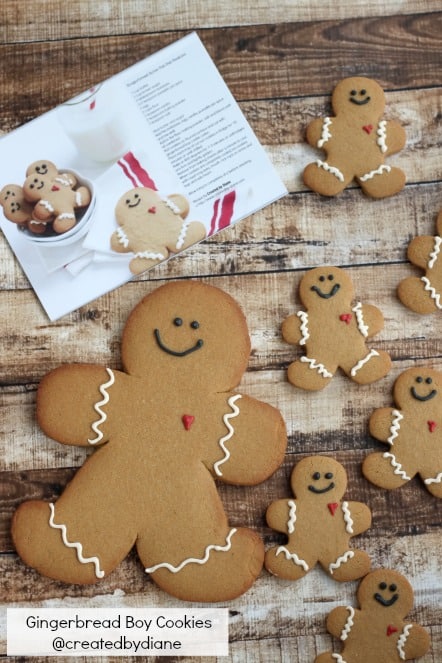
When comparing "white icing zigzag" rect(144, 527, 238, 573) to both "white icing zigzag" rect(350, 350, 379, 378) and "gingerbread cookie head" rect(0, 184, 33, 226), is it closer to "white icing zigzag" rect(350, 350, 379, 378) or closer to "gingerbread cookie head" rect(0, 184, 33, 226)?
"white icing zigzag" rect(350, 350, 379, 378)

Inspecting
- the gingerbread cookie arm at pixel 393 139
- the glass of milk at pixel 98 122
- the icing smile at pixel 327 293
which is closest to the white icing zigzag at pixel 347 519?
the icing smile at pixel 327 293

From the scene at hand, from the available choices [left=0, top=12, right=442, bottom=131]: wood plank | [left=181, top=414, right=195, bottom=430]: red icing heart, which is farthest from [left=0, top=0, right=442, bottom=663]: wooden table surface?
[left=181, top=414, right=195, bottom=430]: red icing heart

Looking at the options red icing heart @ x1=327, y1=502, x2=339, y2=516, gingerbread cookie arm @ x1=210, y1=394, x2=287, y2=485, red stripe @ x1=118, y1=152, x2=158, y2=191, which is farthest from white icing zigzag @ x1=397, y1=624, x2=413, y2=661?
red stripe @ x1=118, y1=152, x2=158, y2=191

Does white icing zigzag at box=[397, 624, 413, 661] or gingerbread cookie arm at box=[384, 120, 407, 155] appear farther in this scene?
gingerbread cookie arm at box=[384, 120, 407, 155]

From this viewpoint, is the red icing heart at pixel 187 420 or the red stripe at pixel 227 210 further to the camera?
the red stripe at pixel 227 210

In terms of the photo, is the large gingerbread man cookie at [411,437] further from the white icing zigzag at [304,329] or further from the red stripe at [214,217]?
the red stripe at [214,217]

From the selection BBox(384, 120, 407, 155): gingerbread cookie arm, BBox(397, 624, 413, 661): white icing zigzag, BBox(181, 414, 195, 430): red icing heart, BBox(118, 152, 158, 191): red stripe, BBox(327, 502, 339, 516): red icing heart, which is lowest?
BBox(397, 624, 413, 661): white icing zigzag

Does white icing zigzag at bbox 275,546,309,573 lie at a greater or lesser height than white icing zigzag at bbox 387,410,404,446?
lesser

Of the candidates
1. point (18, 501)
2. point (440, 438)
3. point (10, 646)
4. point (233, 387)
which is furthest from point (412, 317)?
point (10, 646)

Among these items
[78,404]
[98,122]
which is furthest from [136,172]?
[78,404]
